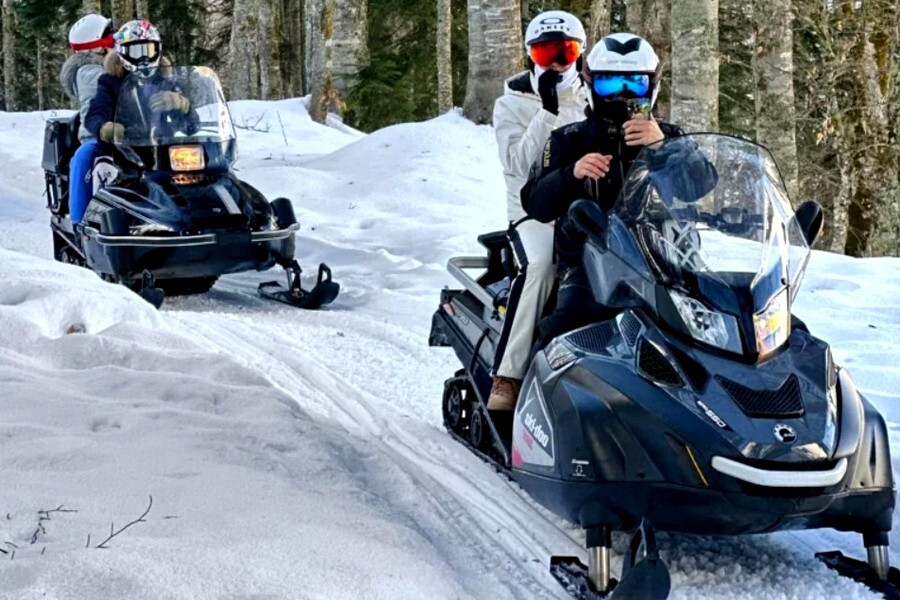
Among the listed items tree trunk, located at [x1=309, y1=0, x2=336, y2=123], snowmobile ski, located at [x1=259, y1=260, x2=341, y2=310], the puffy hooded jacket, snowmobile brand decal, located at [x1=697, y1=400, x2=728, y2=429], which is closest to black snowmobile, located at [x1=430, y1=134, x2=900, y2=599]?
snowmobile brand decal, located at [x1=697, y1=400, x2=728, y2=429]

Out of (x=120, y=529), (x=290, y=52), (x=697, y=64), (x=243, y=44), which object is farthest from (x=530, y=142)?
(x=290, y=52)

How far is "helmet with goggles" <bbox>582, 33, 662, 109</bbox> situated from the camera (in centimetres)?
432

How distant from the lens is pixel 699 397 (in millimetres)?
3598

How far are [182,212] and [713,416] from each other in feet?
17.8

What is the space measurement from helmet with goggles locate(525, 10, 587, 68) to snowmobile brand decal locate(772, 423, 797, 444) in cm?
211

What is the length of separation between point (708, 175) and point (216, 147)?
545 centimetres

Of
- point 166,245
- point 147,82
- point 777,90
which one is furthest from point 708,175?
point 777,90

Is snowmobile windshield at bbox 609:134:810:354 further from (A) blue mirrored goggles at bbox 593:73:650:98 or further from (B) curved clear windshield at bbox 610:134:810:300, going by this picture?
(A) blue mirrored goggles at bbox 593:73:650:98

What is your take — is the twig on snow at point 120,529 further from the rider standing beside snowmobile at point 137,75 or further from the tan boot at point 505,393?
the rider standing beside snowmobile at point 137,75

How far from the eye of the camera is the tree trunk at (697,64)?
31.9 feet

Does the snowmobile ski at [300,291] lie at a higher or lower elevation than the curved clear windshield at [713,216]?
lower

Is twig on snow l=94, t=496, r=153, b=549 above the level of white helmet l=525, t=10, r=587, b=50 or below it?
below

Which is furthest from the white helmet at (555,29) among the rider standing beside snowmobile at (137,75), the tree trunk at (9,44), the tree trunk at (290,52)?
the tree trunk at (9,44)

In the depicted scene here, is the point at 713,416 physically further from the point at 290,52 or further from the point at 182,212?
the point at 290,52
